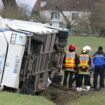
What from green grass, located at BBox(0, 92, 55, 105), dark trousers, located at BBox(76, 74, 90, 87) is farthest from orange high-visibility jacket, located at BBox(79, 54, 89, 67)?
green grass, located at BBox(0, 92, 55, 105)

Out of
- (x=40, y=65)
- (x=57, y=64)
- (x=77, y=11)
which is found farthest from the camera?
(x=77, y=11)

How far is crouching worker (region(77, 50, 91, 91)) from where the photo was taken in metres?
17.8

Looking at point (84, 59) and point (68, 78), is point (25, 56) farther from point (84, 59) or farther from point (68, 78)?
point (68, 78)

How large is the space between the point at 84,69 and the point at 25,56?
346 centimetres

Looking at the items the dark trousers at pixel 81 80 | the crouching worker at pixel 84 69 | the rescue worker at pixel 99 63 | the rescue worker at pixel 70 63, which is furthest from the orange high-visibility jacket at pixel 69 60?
the rescue worker at pixel 99 63

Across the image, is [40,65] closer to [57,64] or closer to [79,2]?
[57,64]

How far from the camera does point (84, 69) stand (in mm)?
17844

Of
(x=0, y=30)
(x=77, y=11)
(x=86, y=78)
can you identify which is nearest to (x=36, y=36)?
(x=0, y=30)

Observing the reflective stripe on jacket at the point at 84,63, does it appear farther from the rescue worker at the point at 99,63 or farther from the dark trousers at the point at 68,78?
the dark trousers at the point at 68,78

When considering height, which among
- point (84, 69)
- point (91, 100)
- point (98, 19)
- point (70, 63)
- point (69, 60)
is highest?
point (98, 19)

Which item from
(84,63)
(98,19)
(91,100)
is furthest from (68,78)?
(98,19)

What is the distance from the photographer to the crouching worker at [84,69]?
17750 mm

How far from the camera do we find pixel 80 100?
51.1 feet

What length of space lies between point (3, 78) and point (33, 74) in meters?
1.16
